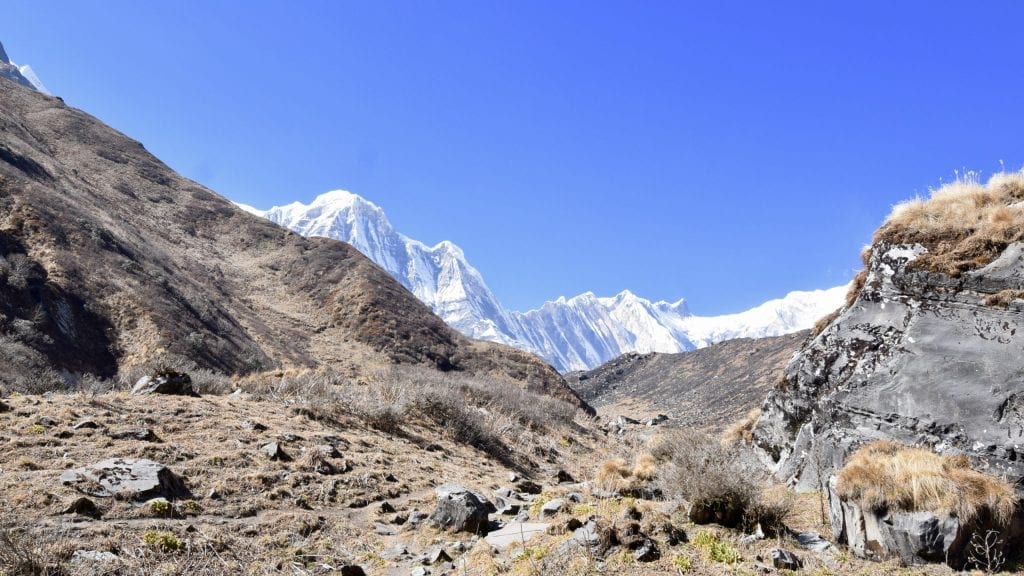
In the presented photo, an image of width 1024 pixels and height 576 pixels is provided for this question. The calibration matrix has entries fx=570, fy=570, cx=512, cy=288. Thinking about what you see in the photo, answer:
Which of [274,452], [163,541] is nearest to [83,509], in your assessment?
[163,541]

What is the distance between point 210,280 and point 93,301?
15448 millimetres

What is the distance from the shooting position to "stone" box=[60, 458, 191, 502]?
8062 millimetres

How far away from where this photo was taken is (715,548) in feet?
20.2

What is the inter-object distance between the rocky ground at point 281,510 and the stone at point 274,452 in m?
0.03

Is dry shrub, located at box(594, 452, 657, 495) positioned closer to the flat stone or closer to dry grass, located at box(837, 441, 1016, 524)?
the flat stone

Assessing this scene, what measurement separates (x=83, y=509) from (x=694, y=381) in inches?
2444

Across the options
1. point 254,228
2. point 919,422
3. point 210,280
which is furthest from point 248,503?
point 254,228

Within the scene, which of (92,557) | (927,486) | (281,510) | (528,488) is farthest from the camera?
(528,488)

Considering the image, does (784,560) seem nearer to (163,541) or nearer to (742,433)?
(163,541)

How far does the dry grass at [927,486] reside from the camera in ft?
17.6

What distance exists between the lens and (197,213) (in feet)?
173

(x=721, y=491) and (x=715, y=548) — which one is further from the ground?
(x=721, y=491)

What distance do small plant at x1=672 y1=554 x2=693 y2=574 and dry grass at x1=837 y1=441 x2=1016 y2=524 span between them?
6.02ft

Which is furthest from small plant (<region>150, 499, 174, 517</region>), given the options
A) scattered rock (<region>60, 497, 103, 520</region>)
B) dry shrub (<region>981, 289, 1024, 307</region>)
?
dry shrub (<region>981, 289, 1024, 307</region>)
